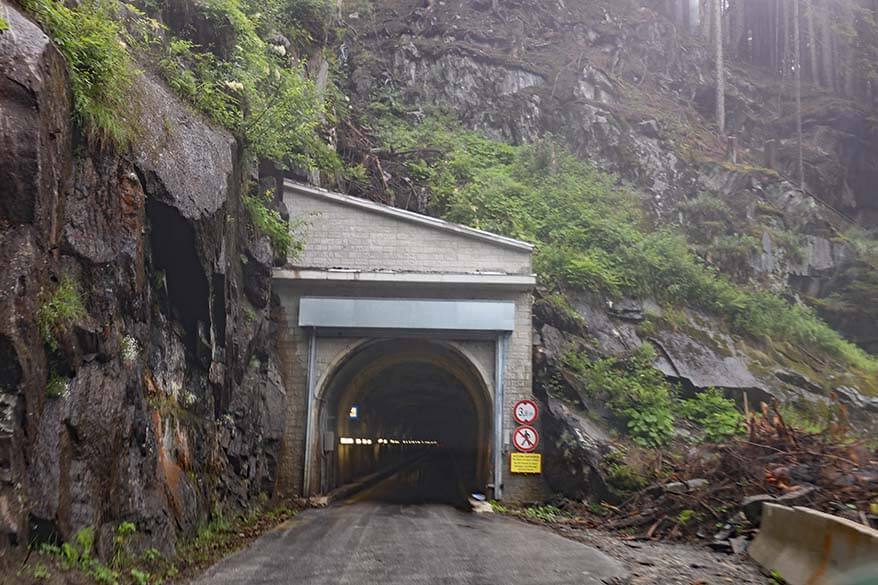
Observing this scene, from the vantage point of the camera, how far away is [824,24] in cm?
4316

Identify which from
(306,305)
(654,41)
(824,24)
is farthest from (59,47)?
(824,24)

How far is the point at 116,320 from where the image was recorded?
8.03 meters

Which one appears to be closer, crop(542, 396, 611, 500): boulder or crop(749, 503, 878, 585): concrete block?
crop(749, 503, 878, 585): concrete block

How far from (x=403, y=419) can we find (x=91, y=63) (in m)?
39.6

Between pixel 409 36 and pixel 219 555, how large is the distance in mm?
33083

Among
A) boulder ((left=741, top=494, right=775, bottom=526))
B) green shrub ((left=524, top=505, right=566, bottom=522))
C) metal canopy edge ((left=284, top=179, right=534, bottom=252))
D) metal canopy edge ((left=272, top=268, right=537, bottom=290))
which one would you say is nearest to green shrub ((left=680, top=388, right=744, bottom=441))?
green shrub ((left=524, top=505, right=566, bottom=522))

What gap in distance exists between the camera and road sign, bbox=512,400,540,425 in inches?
677

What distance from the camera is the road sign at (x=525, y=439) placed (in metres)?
17.1

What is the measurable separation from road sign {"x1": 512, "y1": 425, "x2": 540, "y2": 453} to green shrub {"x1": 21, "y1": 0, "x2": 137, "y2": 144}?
11541mm

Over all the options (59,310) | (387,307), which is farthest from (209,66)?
(59,310)

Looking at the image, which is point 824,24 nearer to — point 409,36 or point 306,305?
point 409,36

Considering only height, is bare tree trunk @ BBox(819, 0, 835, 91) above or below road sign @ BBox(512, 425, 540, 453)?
above

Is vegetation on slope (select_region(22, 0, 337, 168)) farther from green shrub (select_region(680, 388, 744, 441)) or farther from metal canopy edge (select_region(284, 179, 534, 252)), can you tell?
green shrub (select_region(680, 388, 744, 441))

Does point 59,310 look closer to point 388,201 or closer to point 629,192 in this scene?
point 388,201
